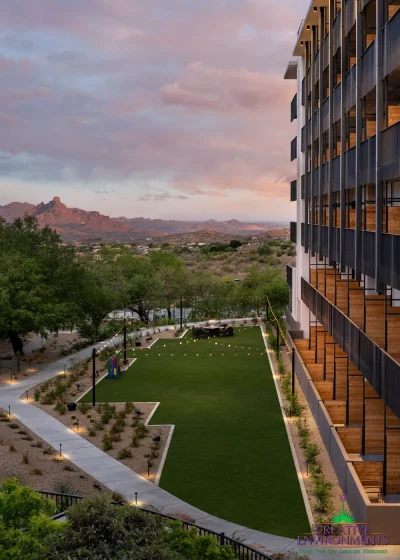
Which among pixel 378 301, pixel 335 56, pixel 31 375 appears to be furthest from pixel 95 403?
pixel 335 56

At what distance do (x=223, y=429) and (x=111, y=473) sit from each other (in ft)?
21.6

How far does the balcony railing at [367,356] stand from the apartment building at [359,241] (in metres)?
0.04

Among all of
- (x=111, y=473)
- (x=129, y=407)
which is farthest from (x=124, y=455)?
(x=129, y=407)

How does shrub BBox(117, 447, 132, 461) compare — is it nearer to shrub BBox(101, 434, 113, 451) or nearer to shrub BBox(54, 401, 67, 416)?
shrub BBox(101, 434, 113, 451)

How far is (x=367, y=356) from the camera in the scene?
19906 mm

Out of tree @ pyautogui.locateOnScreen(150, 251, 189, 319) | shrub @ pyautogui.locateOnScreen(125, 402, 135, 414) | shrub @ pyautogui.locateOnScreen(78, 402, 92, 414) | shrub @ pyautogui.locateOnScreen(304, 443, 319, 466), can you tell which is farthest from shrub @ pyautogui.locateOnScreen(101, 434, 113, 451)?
tree @ pyautogui.locateOnScreen(150, 251, 189, 319)

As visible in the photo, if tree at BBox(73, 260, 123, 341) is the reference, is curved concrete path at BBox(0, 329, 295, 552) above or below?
below

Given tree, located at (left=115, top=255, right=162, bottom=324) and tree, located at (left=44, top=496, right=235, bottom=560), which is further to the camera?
tree, located at (left=115, top=255, right=162, bottom=324)

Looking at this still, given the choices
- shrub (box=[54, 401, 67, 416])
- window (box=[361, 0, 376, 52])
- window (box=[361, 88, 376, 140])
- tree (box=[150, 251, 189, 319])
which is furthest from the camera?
tree (box=[150, 251, 189, 319])

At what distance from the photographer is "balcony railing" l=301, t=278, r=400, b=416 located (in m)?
16.5

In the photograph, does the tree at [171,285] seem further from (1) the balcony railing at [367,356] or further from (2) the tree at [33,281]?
(1) the balcony railing at [367,356]

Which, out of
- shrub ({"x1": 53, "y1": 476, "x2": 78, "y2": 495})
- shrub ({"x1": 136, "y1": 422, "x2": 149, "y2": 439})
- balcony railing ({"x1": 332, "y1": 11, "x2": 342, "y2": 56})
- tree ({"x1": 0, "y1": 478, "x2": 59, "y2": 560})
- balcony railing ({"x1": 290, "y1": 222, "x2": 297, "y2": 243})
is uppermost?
balcony railing ({"x1": 332, "y1": 11, "x2": 342, "y2": 56})

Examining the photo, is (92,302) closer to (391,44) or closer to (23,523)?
(391,44)

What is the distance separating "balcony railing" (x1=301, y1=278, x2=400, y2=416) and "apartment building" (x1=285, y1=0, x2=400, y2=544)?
0.12 feet
